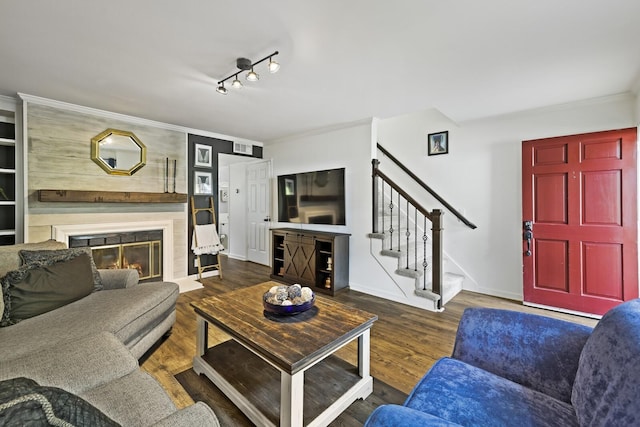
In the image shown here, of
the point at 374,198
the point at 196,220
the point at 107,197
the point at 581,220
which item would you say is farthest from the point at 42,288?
the point at 581,220

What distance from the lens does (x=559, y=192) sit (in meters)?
3.08

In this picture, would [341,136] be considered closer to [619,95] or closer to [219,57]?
[219,57]

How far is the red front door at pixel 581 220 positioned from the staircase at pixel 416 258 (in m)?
0.78

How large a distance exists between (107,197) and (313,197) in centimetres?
270

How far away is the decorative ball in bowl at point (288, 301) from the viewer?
5.64 feet

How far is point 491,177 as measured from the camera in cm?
363

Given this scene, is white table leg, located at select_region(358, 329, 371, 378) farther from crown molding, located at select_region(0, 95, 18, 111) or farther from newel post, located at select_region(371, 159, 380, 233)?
crown molding, located at select_region(0, 95, 18, 111)

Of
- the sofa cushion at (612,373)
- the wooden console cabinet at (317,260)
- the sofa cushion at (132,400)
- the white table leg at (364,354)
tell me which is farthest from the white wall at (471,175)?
the sofa cushion at (132,400)

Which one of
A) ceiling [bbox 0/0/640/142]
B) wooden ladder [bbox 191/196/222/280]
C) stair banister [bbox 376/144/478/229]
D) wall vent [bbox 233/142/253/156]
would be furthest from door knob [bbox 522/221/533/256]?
wall vent [bbox 233/142/253/156]

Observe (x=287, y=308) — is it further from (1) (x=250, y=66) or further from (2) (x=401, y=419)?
(1) (x=250, y=66)

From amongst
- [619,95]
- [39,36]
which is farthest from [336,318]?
[619,95]

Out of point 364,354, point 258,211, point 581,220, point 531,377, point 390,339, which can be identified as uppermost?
point 258,211

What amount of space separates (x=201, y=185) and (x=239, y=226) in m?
1.84

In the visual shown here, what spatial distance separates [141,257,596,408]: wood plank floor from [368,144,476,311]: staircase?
0.17 metres
